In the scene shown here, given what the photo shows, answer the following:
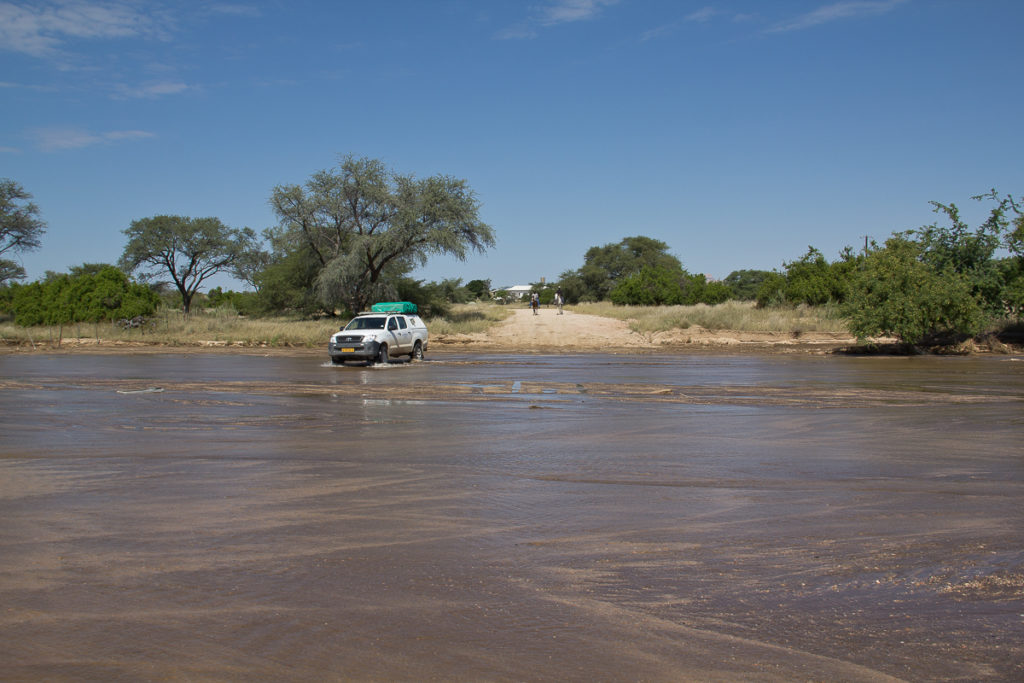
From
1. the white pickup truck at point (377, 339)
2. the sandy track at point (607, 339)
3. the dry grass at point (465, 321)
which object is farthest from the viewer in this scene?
the dry grass at point (465, 321)

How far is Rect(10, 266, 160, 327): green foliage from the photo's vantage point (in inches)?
1751

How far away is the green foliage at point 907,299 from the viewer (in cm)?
3058

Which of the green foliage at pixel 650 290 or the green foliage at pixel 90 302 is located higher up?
the green foliage at pixel 650 290

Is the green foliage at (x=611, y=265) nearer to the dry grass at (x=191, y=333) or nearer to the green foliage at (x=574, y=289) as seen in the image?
the green foliage at (x=574, y=289)

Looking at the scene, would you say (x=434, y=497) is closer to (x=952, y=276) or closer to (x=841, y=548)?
(x=841, y=548)

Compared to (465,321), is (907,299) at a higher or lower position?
higher

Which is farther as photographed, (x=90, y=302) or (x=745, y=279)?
(x=745, y=279)

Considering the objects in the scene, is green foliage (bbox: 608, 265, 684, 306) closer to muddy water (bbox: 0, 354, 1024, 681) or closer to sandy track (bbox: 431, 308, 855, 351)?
sandy track (bbox: 431, 308, 855, 351)

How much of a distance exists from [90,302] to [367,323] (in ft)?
83.5

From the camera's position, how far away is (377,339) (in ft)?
85.4

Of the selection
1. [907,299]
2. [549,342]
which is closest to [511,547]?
[907,299]

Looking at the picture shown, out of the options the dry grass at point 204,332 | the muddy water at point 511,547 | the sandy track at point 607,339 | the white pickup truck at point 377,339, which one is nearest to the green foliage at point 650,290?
the sandy track at point 607,339

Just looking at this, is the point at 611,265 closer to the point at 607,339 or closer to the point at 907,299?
the point at 607,339

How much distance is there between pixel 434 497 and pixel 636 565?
8.53 feet
